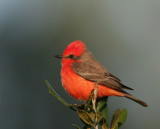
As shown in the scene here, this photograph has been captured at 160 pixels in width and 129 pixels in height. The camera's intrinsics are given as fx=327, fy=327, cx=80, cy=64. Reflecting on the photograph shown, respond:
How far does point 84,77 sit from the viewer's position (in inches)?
174

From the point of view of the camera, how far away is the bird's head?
4.49 metres

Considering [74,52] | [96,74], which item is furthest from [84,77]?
[74,52]

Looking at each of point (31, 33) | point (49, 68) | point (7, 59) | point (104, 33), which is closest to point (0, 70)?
point (7, 59)

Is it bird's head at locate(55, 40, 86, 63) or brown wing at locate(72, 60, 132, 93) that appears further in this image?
bird's head at locate(55, 40, 86, 63)

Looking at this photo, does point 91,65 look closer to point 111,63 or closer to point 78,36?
point 111,63

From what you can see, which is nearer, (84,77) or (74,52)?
(84,77)

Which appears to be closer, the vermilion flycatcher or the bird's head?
the vermilion flycatcher

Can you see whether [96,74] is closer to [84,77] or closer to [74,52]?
[84,77]

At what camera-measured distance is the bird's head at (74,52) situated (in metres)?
4.49

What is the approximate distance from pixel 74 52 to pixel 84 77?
433mm

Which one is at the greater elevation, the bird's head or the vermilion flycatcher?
the bird's head

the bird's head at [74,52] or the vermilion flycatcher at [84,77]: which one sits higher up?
the bird's head at [74,52]

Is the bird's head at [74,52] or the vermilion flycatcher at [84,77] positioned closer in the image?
the vermilion flycatcher at [84,77]

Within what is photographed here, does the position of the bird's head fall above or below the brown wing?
above
